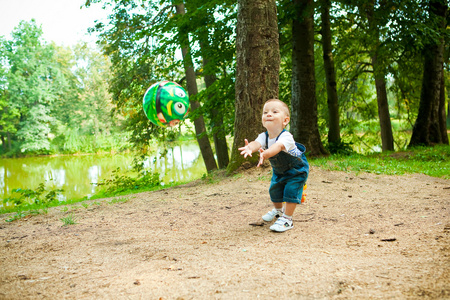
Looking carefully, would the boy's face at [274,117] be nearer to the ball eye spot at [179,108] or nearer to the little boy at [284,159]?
the little boy at [284,159]

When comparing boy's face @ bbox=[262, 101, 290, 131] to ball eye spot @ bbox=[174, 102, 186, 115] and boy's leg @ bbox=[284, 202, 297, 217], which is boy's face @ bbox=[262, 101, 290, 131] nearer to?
boy's leg @ bbox=[284, 202, 297, 217]

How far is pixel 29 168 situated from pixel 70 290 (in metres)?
26.0

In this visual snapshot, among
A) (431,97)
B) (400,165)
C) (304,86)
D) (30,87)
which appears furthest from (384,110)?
(30,87)

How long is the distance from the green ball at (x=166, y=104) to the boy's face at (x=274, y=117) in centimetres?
362

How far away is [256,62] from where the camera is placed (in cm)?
687

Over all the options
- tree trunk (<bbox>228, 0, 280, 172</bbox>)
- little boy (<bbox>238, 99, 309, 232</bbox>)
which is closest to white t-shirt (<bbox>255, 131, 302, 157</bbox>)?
little boy (<bbox>238, 99, 309, 232</bbox>)

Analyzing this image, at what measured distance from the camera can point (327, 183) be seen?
6195 mm

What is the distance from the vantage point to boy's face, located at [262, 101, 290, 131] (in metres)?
3.80

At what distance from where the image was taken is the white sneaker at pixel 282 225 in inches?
153

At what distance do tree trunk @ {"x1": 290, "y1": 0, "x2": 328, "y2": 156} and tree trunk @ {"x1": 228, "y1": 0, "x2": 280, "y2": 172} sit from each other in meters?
2.61

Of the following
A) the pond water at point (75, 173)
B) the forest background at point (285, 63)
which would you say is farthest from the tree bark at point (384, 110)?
the pond water at point (75, 173)

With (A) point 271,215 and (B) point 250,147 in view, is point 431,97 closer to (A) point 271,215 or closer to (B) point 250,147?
(A) point 271,215

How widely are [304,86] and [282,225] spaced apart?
622 cm

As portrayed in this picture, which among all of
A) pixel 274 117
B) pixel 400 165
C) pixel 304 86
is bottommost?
pixel 400 165
